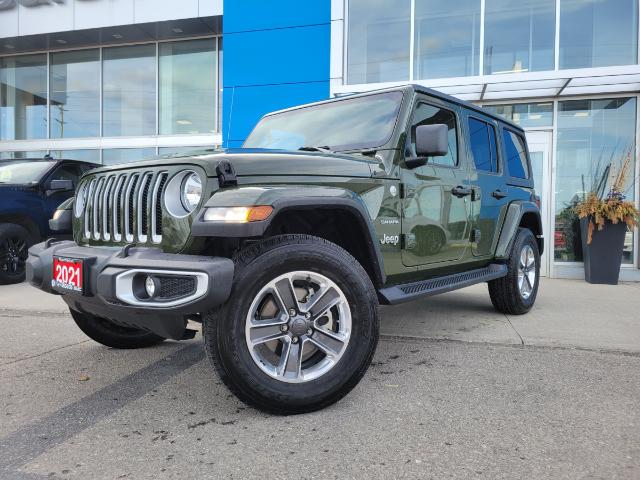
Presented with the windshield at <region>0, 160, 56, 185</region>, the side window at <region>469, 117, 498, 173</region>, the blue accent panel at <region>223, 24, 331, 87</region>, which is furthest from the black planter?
the windshield at <region>0, 160, 56, 185</region>

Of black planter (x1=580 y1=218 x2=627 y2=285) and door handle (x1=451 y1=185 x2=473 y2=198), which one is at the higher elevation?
door handle (x1=451 y1=185 x2=473 y2=198)

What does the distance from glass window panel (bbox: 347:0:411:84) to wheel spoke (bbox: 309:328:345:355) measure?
726 centimetres

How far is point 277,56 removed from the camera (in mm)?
9422

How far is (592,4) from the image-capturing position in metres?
8.04

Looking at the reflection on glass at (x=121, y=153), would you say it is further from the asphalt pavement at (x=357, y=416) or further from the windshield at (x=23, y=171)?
the asphalt pavement at (x=357, y=416)

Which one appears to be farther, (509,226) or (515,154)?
(515,154)

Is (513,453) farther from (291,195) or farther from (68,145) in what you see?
(68,145)

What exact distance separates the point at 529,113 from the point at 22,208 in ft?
26.4

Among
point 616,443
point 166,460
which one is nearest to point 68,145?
point 166,460

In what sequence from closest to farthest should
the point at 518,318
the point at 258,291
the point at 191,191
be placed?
the point at 258,291 < the point at 191,191 < the point at 518,318

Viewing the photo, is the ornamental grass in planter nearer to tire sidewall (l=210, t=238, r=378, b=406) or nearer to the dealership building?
the dealership building

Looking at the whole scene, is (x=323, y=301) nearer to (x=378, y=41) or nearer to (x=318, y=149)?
(x=318, y=149)

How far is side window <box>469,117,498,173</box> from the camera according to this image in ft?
13.8

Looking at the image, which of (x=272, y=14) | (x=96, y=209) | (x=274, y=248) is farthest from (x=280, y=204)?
(x=272, y=14)
